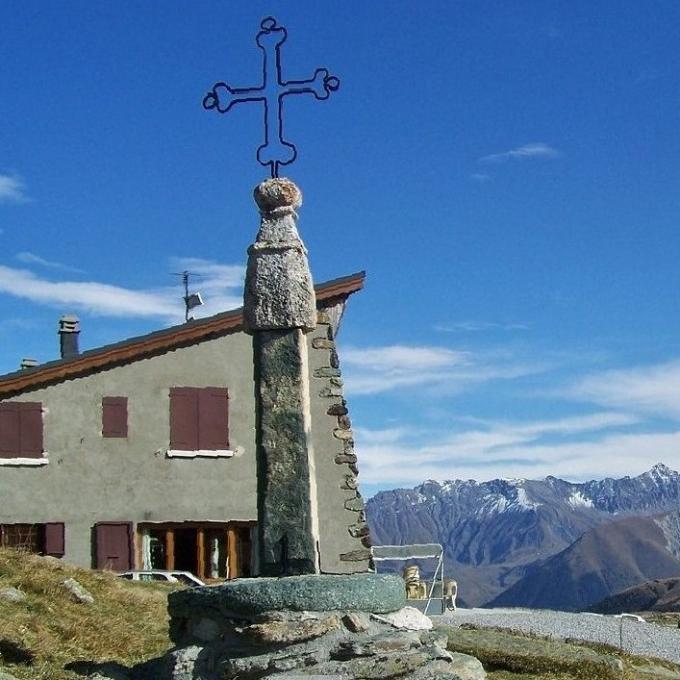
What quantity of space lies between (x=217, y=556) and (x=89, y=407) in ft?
13.3

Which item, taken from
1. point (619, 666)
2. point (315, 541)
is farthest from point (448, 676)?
point (619, 666)

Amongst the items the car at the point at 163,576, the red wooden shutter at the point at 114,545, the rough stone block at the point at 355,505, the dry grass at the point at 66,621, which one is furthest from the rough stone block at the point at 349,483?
the dry grass at the point at 66,621

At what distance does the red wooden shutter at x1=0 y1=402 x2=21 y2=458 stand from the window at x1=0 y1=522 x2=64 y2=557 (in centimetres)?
142

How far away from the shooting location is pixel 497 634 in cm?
1581

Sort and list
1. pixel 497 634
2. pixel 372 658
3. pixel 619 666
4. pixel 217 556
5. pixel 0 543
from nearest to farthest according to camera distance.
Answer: pixel 372 658 < pixel 619 666 < pixel 497 634 < pixel 0 543 < pixel 217 556

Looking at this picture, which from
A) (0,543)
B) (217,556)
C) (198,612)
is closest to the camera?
(198,612)

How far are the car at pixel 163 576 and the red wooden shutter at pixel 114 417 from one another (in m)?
2.86

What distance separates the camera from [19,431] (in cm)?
2309

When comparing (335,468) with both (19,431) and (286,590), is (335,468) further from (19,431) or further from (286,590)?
(286,590)

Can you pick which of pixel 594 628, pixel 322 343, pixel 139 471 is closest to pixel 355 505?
pixel 322 343

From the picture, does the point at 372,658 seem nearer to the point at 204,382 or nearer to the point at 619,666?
the point at 619,666

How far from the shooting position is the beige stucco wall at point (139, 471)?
75.8 feet

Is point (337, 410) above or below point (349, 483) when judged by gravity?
above

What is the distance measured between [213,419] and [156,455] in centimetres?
136
